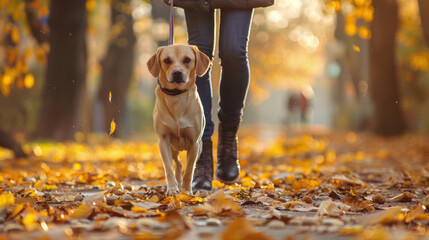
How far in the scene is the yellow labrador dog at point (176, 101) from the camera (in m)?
4.37

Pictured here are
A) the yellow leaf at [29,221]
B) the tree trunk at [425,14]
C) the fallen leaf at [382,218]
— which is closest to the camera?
the yellow leaf at [29,221]

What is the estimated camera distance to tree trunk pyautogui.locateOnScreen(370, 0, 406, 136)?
58.7ft

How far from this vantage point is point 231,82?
509cm

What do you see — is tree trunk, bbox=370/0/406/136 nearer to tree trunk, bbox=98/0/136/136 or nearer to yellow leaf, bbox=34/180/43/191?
tree trunk, bbox=98/0/136/136

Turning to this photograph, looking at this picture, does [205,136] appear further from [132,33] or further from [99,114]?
[99,114]

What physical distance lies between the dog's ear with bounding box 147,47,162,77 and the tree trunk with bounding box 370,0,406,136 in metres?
14.4

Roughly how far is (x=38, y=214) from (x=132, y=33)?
16.6 m

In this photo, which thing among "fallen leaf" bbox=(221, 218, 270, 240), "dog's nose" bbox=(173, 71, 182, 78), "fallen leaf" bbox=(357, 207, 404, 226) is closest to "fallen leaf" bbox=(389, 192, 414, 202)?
"fallen leaf" bbox=(357, 207, 404, 226)

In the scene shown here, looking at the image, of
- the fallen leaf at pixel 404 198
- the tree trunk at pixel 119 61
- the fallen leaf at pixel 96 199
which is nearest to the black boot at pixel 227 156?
the fallen leaf at pixel 404 198

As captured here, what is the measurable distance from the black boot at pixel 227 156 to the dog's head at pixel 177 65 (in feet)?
3.22

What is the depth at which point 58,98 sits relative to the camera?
13906 mm

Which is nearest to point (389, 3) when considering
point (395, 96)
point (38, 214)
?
point (395, 96)

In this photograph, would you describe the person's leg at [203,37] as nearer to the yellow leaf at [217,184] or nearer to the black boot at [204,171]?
the black boot at [204,171]

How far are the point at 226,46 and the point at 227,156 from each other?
0.96 m
